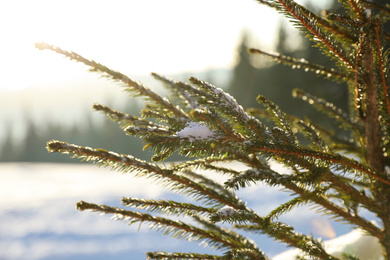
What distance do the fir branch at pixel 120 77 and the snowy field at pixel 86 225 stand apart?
2.27 meters

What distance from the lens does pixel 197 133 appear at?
45.2 inches

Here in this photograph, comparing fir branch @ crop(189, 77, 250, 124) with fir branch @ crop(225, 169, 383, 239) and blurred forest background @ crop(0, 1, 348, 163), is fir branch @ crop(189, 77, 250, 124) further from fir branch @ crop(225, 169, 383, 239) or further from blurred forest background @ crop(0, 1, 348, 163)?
→ blurred forest background @ crop(0, 1, 348, 163)

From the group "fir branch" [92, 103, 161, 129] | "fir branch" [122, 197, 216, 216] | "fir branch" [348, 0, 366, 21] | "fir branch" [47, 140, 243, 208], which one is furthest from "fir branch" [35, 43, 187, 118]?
"fir branch" [348, 0, 366, 21]

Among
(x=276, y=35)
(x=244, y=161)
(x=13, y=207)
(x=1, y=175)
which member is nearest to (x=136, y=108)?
(x=276, y=35)

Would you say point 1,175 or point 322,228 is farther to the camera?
point 1,175

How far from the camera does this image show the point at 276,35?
20031 millimetres

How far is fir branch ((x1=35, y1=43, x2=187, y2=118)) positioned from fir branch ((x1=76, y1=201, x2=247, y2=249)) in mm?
486

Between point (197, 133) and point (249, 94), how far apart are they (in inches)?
785

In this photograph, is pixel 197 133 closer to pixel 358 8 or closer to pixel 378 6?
pixel 358 8

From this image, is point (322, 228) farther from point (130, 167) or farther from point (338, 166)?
point (130, 167)

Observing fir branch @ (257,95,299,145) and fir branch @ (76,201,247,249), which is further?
fir branch @ (76,201,247,249)

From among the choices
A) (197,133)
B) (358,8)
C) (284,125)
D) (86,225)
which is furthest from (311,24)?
(86,225)

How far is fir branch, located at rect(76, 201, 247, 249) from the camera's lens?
4.51ft

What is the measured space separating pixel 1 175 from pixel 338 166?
13.0 m
